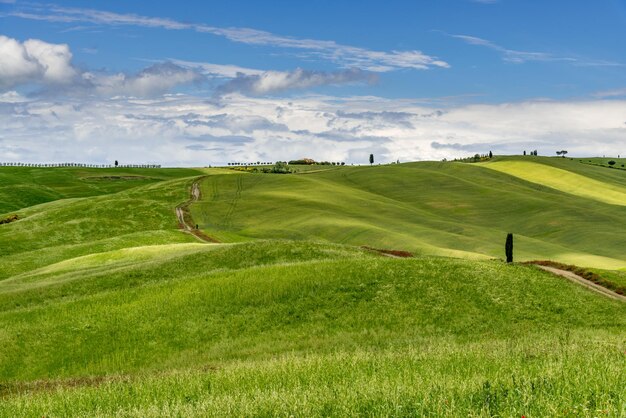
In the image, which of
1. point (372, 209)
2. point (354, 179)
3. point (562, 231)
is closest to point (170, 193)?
point (372, 209)

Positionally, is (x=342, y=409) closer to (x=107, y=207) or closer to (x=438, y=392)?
(x=438, y=392)

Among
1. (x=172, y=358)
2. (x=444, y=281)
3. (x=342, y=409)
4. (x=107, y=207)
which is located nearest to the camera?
(x=342, y=409)

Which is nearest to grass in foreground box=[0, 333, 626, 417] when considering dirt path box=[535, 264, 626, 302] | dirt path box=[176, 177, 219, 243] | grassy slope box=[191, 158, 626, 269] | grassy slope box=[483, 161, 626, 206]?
dirt path box=[535, 264, 626, 302]

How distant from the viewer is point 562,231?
11719 cm

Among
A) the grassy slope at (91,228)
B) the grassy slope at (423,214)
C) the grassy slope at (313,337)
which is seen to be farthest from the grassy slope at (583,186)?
the grassy slope at (313,337)

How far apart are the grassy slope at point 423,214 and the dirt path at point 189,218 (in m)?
1.89

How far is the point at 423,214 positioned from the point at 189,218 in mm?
45484

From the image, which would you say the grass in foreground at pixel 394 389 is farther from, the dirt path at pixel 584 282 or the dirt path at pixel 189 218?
the dirt path at pixel 189 218

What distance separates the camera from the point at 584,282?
46156 mm

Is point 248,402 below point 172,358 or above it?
above

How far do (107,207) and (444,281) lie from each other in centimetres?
9692

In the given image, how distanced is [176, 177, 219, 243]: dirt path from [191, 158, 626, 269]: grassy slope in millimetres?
1886

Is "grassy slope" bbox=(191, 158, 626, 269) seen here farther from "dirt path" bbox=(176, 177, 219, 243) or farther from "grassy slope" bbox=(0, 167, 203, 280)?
"grassy slope" bbox=(0, 167, 203, 280)

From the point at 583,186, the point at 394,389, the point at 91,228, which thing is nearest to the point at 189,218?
the point at 91,228
